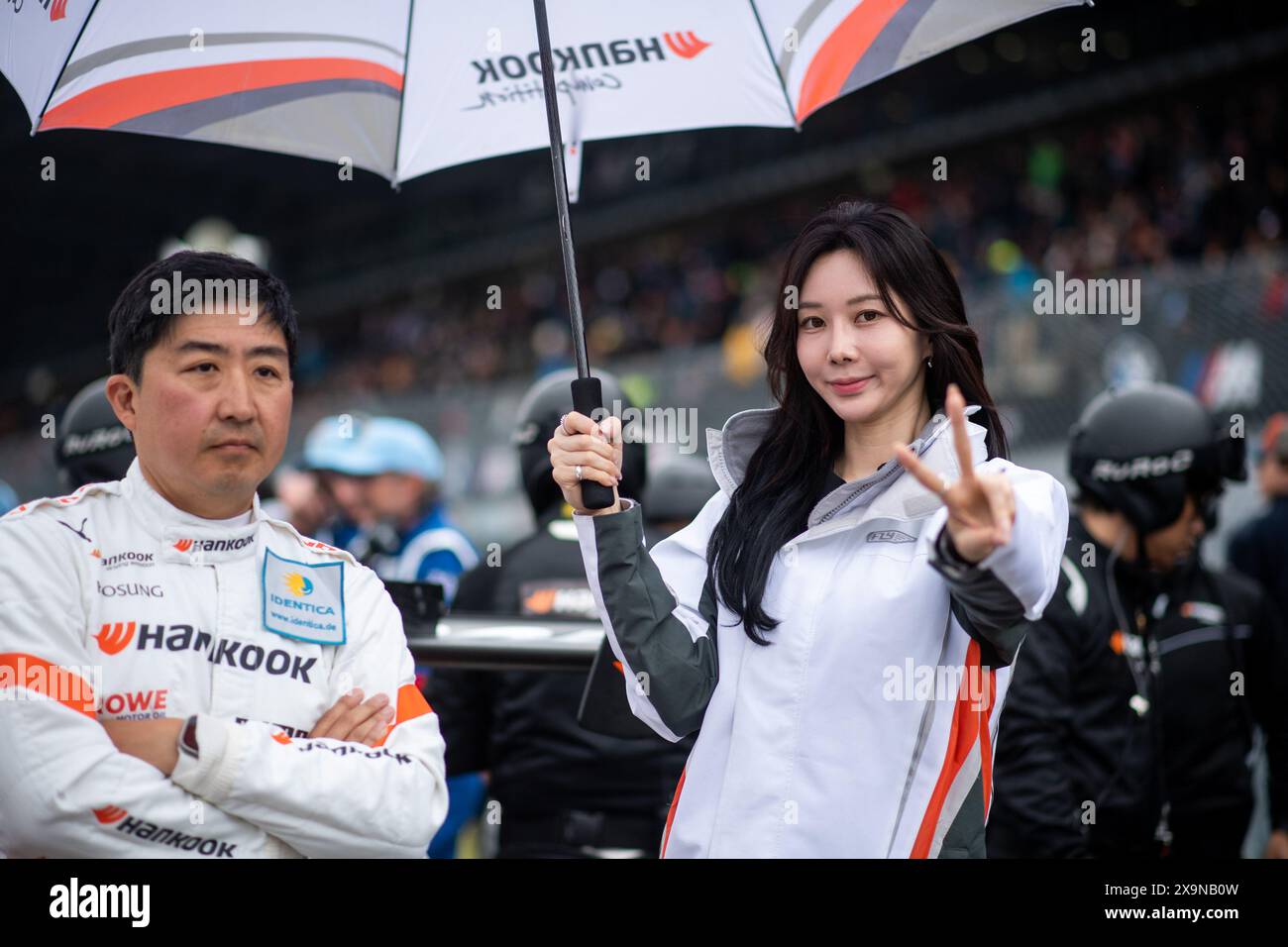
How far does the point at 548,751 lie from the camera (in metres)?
3.99

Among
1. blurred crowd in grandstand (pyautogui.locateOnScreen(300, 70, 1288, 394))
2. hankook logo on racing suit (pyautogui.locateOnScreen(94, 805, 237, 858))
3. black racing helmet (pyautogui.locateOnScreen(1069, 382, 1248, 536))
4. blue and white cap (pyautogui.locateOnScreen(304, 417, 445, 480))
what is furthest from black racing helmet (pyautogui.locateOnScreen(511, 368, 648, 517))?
blurred crowd in grandstand (pyautogui.locateOnScreen(300, 70, 1288, 394))

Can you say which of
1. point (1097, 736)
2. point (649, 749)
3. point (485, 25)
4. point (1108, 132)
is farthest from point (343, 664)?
point (1108, 132)

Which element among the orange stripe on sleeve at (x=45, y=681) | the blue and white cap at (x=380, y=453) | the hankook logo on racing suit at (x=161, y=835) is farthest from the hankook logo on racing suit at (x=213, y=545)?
the blue and white cap at (x=380, y=453)

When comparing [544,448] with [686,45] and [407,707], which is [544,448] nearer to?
[686,45]

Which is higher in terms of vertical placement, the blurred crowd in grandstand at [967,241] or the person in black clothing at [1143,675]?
the blurred crowd in grandstand at [967,241]

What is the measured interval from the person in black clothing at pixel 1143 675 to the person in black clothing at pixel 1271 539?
2.93 meters

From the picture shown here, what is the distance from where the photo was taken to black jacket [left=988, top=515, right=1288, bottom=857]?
3.72m

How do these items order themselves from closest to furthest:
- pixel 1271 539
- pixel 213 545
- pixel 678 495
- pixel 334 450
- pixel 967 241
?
pixel 213 545, pixel 678 495, pixel 334 450, pixel 1271 539, pixel 967 241

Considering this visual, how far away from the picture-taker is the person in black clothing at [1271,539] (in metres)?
7.13

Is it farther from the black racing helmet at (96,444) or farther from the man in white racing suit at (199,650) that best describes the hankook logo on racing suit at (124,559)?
the black racing helmet at (96,444)

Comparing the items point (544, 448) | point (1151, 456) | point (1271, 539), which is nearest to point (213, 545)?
point (544, 448)

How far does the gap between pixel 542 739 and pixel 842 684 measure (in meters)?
1.70

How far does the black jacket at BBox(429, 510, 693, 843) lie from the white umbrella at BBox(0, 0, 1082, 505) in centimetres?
132

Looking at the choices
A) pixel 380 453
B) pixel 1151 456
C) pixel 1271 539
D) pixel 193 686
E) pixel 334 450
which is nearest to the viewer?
pixel 193 686
